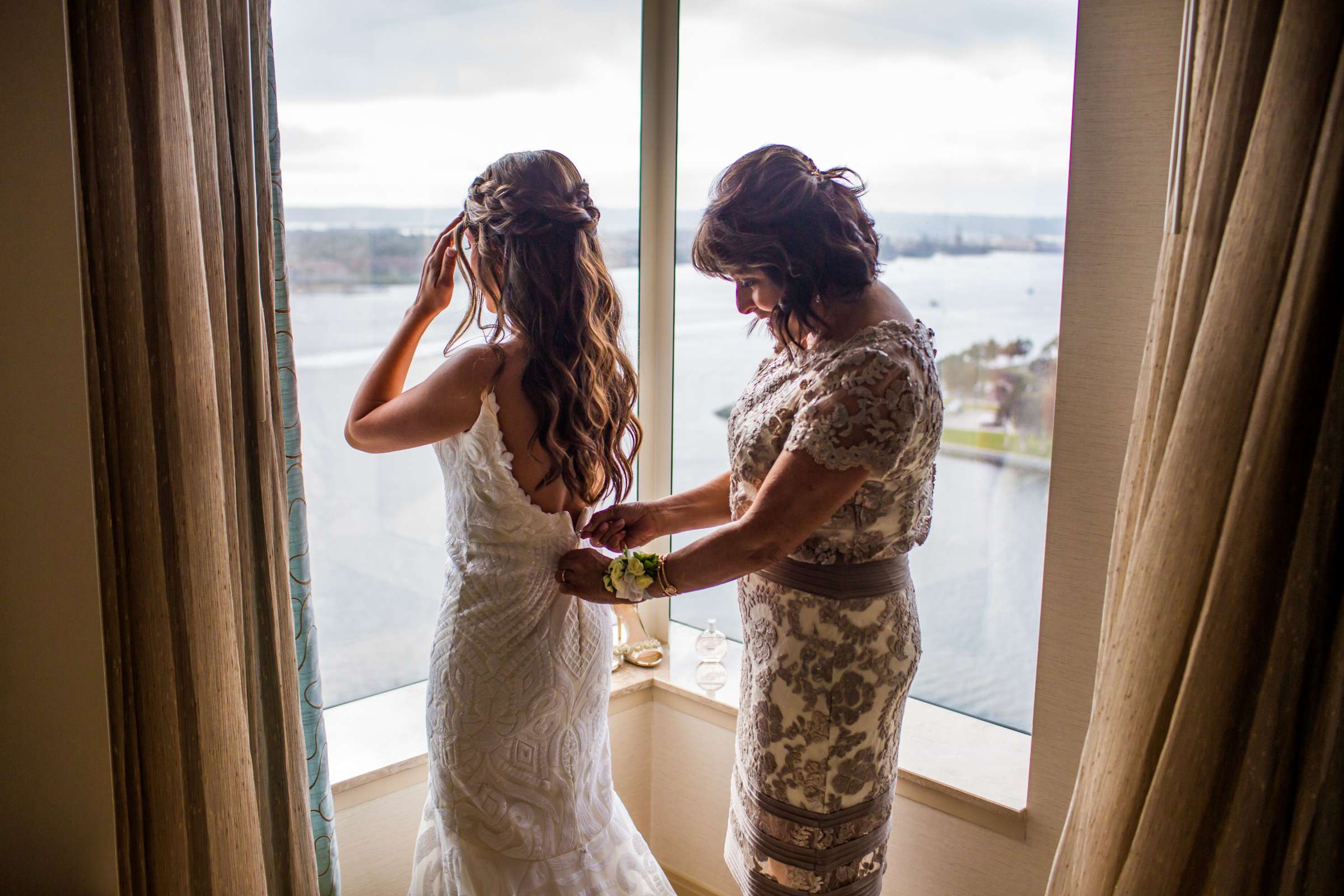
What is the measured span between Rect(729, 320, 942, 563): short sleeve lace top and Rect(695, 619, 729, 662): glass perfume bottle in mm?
815

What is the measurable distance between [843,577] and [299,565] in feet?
3.43

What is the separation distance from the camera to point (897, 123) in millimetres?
2285

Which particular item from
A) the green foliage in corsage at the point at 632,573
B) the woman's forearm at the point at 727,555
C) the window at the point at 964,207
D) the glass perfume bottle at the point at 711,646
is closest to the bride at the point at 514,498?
the green foliage in corsage at the point at 632,573

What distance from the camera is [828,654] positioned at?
1763 millimetres

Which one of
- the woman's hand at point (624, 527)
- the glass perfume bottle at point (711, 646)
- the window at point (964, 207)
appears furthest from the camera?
the glass perfume bottle at point (711, 646)

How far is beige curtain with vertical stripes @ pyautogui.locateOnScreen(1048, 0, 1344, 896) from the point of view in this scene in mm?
1374

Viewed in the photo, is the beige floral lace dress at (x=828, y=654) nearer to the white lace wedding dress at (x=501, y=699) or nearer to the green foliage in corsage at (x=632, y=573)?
the green foliage in corsage at (x=632, y=573)

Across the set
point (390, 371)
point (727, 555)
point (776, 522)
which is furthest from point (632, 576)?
point (390, 371)

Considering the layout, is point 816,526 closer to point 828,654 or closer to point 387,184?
point 828,654

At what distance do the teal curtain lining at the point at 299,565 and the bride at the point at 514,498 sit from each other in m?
0.13

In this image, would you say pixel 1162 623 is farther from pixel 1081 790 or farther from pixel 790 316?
pixel 790 316

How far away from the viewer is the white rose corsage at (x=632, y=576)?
177cm

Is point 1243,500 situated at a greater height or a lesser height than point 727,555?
greater

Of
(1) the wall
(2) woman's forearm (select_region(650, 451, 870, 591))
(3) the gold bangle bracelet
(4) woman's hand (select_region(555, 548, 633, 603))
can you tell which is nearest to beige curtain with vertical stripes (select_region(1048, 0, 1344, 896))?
(2) woman's forearm (select_region(650, 451, 870, 591))
